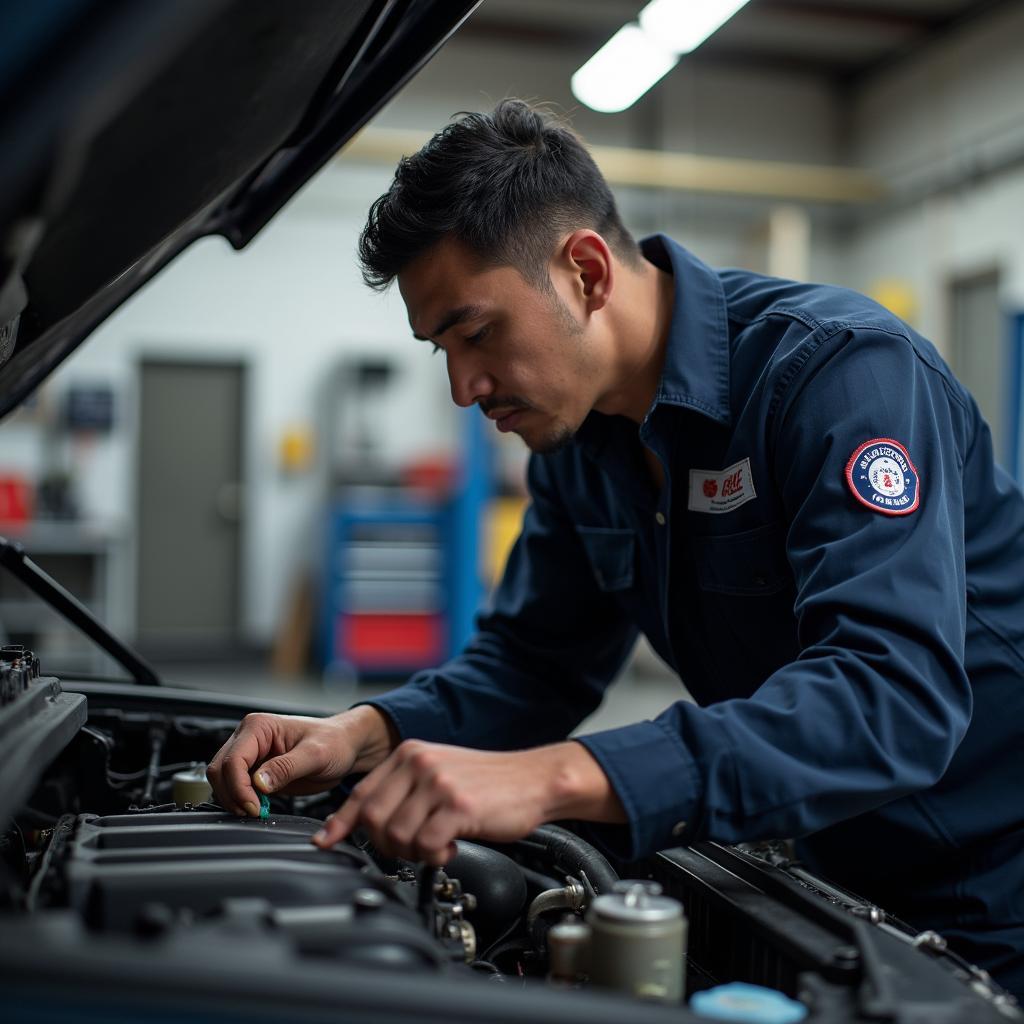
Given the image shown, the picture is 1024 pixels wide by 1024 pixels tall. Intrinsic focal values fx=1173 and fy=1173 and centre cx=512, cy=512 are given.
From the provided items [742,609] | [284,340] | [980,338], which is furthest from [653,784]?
[980,338]

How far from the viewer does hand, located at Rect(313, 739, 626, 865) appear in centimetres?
87

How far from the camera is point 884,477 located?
106 centimetres

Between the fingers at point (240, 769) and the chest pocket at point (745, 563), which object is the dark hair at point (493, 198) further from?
the fingers at point (240, 769)

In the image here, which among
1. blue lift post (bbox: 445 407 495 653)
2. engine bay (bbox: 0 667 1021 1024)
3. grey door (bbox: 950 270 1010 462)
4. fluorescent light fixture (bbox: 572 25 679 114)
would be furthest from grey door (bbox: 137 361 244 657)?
engine bay (bbox: 0 667 1021 1024)

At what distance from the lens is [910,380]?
44.6 inches

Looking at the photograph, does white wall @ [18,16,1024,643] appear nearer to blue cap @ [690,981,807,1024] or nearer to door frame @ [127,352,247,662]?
door frame @ [127,352,247,662]

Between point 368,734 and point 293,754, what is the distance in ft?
0.49

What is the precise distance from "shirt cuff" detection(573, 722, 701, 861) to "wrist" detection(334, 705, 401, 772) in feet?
1.77

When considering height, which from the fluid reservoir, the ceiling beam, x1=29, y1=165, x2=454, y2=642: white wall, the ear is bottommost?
the fluid reservoir

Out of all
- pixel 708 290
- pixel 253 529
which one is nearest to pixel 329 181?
pixel 253 529

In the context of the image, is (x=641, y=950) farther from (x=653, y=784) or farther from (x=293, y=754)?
(x=293, y=754)

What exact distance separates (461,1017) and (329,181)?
7.74 metres

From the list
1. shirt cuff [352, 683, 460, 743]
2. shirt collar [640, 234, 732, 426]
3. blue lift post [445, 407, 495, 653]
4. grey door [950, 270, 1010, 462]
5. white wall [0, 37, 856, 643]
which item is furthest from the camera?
white wall [0, 37, 856, 643]

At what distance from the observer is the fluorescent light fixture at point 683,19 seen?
4.38 m
